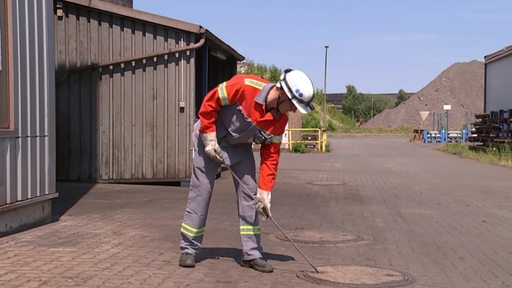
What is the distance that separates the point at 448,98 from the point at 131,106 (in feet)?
302

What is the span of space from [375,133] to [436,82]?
33.3 metres

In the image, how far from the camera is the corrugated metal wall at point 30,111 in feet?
22.8

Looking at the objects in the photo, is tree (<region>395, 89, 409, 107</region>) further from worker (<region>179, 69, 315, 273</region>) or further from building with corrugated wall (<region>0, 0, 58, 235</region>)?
worker (<region>179, 69, 315, 273</region>)

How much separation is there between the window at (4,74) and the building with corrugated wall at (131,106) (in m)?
5.44

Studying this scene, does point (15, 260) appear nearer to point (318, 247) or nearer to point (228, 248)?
point (228, 248)

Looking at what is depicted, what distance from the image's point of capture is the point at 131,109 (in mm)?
12492

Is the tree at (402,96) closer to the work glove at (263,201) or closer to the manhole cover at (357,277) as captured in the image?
the manhole cover at (357,277)

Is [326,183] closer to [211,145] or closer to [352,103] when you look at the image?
[211,145]

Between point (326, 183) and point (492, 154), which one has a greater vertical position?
point (492, 154)

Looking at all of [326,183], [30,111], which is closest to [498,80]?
[326,183]

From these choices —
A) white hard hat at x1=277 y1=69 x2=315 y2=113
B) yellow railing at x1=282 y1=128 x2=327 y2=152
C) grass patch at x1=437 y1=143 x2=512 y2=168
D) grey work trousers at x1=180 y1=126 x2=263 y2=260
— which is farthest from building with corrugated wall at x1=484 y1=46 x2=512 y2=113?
white hard hat at x1=277 y1=69 x2=315 y2=113

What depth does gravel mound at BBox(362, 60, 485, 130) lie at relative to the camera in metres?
95.3

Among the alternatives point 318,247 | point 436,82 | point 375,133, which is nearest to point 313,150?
point 318,247

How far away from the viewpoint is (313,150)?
30.9m
